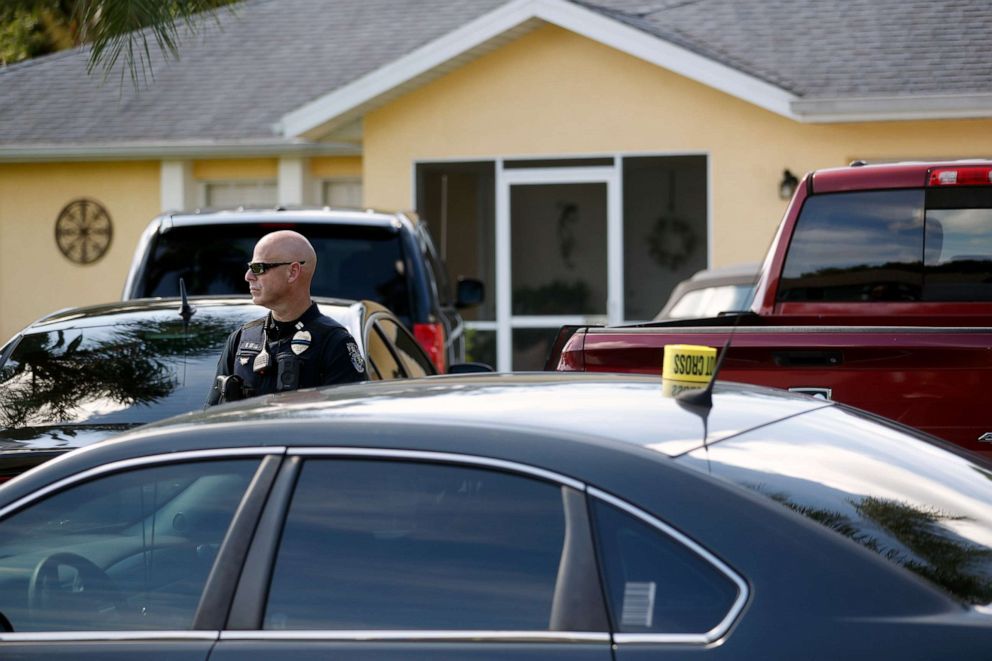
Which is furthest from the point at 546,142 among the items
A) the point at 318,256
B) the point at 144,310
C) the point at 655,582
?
the point at 655,582

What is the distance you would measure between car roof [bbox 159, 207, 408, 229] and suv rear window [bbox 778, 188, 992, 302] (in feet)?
8.10

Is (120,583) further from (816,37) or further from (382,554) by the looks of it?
(816,37)

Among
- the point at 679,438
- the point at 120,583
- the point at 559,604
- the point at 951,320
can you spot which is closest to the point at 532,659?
the point at 559,604

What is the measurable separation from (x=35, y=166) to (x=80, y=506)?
51.4 ft

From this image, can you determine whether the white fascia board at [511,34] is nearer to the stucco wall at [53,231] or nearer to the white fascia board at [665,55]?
the white fascia board at [665,55]

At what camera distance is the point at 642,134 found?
560 inches

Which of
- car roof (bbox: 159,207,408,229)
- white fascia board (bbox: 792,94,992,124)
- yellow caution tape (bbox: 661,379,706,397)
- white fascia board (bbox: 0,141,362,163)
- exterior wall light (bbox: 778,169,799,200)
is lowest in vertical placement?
yellow caution tape (bbox: 661,379,706,397)

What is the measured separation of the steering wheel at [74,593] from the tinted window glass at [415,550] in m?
0.49

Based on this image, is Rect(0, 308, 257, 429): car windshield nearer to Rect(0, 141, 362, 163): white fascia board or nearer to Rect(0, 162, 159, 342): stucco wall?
Rect(0, 141, 362, 163): white fascia board

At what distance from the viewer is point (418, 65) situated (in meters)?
14.2

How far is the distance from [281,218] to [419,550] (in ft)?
18.3

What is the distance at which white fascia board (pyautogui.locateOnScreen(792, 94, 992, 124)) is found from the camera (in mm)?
12977

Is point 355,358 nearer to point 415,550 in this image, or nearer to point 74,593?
point 74,593

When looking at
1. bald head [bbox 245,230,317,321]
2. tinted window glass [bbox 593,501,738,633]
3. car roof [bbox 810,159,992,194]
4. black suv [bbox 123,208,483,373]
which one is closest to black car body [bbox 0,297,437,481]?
bald head [bbox 245,230,317,321]
